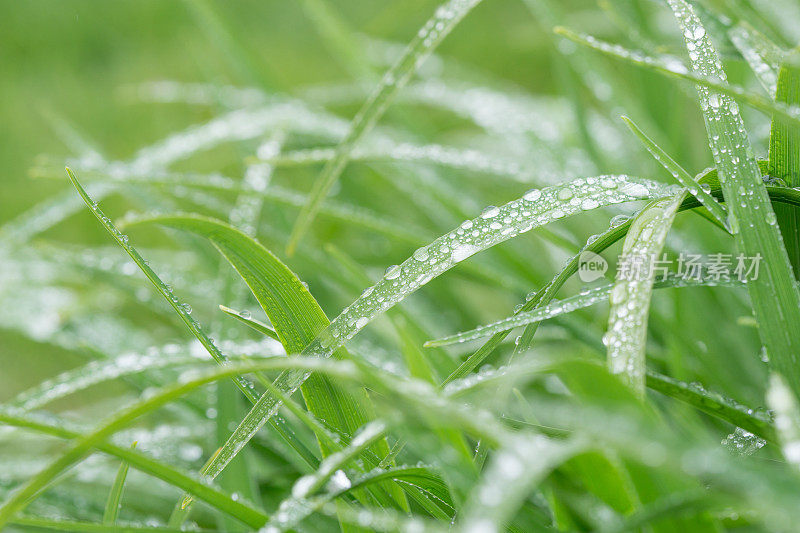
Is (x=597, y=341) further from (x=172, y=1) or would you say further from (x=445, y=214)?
(x=172, y=1)

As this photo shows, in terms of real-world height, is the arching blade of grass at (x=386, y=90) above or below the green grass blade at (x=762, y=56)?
above

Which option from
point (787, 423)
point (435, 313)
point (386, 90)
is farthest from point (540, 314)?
point (435, 313)

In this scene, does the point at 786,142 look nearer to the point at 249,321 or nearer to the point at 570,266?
the point at 570,266

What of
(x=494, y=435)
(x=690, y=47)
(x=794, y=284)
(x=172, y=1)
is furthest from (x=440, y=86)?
(x=172, y=1)

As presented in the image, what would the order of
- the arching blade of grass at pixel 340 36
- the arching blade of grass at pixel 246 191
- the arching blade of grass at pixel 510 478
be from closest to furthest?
the arching blade of grass at pixel 510 478 → the arching blade of grass at pixel 246 191 → the arching blade of grass at pixel 340 36

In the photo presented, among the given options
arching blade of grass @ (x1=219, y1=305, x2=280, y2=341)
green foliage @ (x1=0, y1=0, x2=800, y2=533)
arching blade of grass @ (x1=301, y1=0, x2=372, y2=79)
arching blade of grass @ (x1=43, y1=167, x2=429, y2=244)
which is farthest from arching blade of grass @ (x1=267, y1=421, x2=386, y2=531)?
arching blade of grass @ (x1=301, y1=0, x2=372, y2=79)

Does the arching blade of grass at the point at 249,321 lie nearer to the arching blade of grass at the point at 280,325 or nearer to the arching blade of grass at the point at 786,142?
the arching blade of grass at the point at 280,325

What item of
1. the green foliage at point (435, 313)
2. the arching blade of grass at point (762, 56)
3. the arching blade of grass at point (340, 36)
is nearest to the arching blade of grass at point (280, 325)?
the green foliage at point (435, 313)
